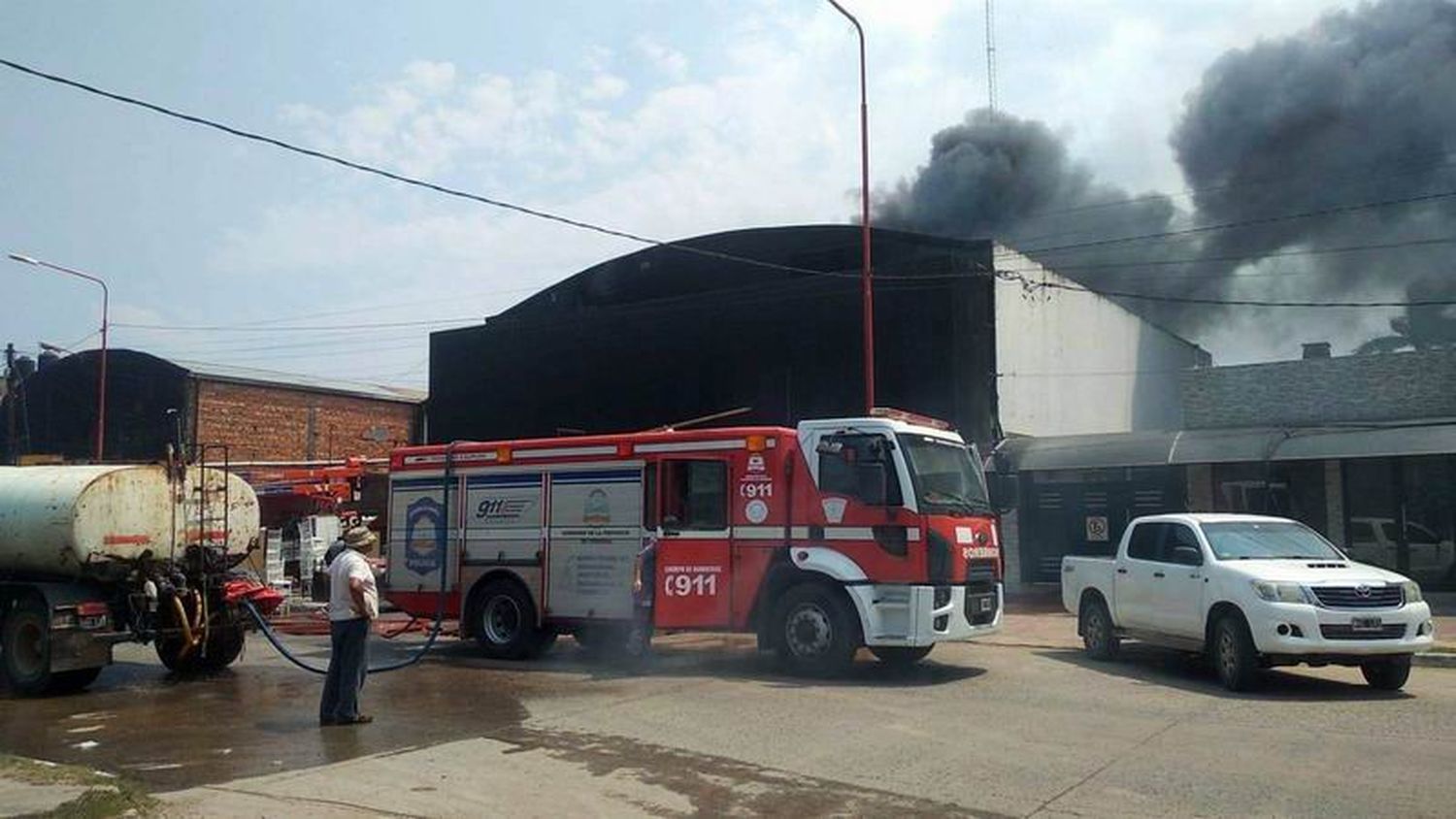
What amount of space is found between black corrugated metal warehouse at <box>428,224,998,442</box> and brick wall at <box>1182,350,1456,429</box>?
195 inches

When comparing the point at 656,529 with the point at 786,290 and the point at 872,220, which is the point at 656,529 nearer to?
the point at 786,290

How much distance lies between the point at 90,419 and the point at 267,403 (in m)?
6.58

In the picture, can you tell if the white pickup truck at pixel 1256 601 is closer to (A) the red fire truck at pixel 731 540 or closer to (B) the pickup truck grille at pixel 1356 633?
(B) the pickup truck grille at pixel 1356 633

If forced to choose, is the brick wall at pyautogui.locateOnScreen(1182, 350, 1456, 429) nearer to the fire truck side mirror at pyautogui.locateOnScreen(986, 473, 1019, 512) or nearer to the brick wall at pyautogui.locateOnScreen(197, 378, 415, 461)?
the fire truck side mirror at pyautogui.locateOnScreen(986, 473, 1019, 512)

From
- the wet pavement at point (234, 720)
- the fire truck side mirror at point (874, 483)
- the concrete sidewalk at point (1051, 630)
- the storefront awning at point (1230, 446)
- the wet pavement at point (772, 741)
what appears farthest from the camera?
the storefront awning at point (1230, 446)

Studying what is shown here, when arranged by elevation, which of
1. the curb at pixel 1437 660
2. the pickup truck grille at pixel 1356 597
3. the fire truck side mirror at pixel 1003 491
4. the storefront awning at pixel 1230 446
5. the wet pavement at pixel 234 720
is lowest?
the wet pavement at pixel 234 720

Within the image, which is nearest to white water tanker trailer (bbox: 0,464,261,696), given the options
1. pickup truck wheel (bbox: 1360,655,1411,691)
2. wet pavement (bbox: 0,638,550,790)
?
wet pavement (bbox: 0,638,550,790)

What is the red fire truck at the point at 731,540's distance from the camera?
1235 cm

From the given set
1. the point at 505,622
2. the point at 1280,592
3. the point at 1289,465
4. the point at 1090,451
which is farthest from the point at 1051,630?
the point at 505,622

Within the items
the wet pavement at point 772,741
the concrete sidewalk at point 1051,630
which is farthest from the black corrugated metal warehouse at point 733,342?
the wet pavement at point 772,741

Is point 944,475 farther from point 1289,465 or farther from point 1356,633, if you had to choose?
point 1289,465

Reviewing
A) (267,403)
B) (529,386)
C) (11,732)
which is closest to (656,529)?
(11,732)

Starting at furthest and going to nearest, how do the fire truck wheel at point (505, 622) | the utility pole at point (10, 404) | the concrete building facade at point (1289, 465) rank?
the utility pole at point (10, 404) → the concrete building facade at point (1289, 465) → the fire truck wheel at point (505, 622)

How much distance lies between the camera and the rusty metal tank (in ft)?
41.1
